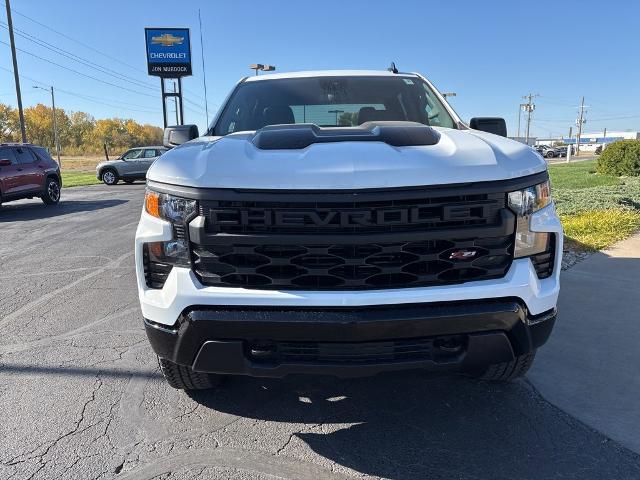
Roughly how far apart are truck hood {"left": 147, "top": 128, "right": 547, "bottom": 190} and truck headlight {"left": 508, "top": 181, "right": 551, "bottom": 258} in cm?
9

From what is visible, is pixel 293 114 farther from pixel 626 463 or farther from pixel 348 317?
pixel 626 463

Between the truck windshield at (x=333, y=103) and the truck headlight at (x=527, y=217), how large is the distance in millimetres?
1558

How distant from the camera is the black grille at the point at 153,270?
86.8 inches

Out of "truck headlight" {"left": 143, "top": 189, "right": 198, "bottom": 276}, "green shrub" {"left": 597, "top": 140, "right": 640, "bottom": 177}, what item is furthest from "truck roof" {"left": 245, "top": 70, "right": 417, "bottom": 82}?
"green shrub" {"left": 597, "top": 140, "right": 640, "bottom": 177}

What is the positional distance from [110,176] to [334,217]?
73.7ft

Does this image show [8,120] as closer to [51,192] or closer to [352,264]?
[51,192]

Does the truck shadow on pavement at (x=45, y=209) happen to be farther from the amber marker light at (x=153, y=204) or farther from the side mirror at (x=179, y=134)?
the amber marker light at (x=153, y=204)

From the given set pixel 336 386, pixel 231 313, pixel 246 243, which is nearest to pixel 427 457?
pixel 336 386

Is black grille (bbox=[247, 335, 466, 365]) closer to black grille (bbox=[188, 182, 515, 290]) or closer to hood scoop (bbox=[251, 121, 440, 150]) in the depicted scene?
black grille (bbox=[188, 182, 515, 290])

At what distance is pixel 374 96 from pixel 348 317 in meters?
2.49

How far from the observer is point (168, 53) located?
28750mm

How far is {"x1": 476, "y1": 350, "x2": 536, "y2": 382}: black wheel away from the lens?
2598 millimetres

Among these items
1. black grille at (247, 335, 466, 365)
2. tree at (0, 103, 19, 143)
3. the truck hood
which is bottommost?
black grille at (247, 335, 466, 365)

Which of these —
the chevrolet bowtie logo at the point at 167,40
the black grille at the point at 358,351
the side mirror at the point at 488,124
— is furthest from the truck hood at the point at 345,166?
the chevrolet bowtie logo at the point at 167,40
